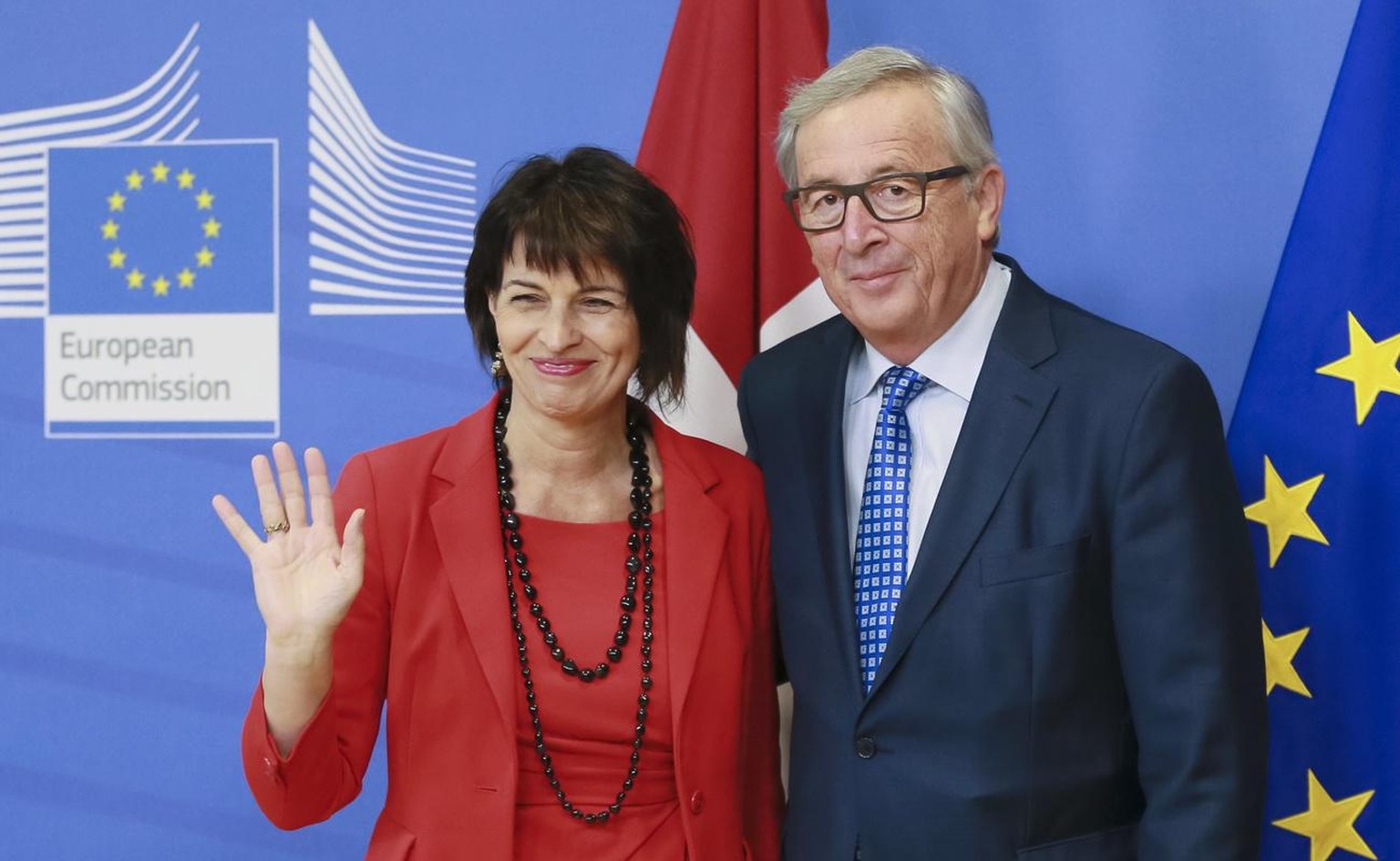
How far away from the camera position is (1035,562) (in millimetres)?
1583

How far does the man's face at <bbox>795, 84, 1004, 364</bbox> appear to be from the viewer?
5.52ft

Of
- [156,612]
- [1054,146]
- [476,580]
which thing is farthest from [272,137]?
[1054,146]

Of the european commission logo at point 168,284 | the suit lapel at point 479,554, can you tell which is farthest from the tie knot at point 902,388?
the european commission logo at point 168,284

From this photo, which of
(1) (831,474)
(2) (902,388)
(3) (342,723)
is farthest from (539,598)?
(2) (902,388)

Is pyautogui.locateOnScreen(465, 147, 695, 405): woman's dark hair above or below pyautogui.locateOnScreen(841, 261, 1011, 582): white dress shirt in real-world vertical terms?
above

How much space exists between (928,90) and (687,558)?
67 cm

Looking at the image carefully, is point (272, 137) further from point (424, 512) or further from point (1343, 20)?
point (1343, 20)

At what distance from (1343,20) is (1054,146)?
50cm

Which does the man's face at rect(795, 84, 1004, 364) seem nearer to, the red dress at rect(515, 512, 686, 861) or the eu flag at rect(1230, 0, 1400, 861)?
the red dress at rect(515, 512, 686, 861)

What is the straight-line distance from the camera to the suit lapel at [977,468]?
5.26 ft

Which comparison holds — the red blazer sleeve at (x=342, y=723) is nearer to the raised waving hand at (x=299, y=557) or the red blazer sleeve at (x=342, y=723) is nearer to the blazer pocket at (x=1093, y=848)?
the raised waving hand at (x=299, y=557)

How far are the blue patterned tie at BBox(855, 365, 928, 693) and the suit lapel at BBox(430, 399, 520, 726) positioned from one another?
44 centimetres

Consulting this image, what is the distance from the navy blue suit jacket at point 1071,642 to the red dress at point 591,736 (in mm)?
223

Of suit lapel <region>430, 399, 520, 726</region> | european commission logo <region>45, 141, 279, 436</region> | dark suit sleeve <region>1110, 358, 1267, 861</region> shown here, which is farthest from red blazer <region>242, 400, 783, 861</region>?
european commission logo <region>45, 141, 279, 436</region>
